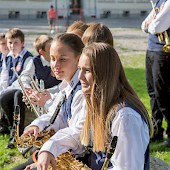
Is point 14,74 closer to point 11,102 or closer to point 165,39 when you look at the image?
point 11,102

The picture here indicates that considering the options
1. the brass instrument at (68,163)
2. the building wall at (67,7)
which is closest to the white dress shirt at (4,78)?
the brass instrument at (68,163)

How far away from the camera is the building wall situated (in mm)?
33562

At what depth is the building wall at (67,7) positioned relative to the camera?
33.6 m

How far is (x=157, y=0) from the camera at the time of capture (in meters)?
4.76

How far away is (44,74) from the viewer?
516 cm

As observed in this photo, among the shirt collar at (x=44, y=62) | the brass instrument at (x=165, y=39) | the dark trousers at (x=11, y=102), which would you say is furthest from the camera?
the shirt collar at (x=44, y=62)

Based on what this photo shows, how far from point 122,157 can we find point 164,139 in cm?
293

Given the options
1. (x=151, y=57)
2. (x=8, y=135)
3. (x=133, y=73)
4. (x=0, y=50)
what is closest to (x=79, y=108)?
(x=151, y=57)

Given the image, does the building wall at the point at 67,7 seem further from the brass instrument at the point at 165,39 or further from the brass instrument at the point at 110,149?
the brass instrument at the point at 110,149

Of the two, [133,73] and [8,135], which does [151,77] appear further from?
[133,73]

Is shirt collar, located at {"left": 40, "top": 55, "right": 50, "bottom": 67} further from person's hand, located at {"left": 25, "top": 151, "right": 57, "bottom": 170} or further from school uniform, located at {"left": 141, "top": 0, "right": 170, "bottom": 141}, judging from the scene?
person's hand, located at {"left": 25, "top": 151, "right": 57, "bottom": 170}

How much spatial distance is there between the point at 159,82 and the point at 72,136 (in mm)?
2186

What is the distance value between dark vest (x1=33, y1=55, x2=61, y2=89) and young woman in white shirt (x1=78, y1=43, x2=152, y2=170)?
268 centimetres

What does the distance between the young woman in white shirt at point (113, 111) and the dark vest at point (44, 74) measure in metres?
2.68
